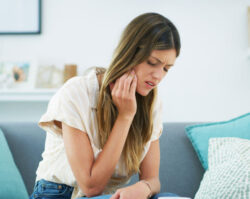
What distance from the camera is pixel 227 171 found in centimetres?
134

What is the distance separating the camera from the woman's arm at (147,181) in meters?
1.12

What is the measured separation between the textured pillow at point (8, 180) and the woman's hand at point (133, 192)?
1.74 ft

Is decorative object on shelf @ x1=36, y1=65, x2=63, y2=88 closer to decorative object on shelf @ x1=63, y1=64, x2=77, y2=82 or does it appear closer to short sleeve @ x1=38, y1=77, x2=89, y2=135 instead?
decorative object on shelf @ x1=63, y1=64, x2=77, y2=82

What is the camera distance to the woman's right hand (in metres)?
1.29

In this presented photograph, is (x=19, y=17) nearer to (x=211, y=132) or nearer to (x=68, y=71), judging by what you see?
(x=68, y=71)

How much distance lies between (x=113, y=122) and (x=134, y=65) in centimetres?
27

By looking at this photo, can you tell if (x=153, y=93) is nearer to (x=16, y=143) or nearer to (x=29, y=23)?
(x=16, y=143)

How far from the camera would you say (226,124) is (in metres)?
1.75

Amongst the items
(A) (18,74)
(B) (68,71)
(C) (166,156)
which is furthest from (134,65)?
(A) (18,74)

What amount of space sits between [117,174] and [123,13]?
1.50 metres

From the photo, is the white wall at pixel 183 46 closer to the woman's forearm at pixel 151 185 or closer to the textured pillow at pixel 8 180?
the textured pillow at pixel 8 180

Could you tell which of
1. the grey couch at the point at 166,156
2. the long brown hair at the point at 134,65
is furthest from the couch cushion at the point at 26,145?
the long brown hair at the point at 134,65

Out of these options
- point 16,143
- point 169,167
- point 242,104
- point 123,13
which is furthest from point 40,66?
point 242,104

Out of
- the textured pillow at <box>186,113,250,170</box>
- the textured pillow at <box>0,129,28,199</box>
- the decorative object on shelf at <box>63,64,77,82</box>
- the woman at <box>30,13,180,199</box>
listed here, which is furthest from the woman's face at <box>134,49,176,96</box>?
the decorative object on shelf at <box>63,64,77,82</box>
